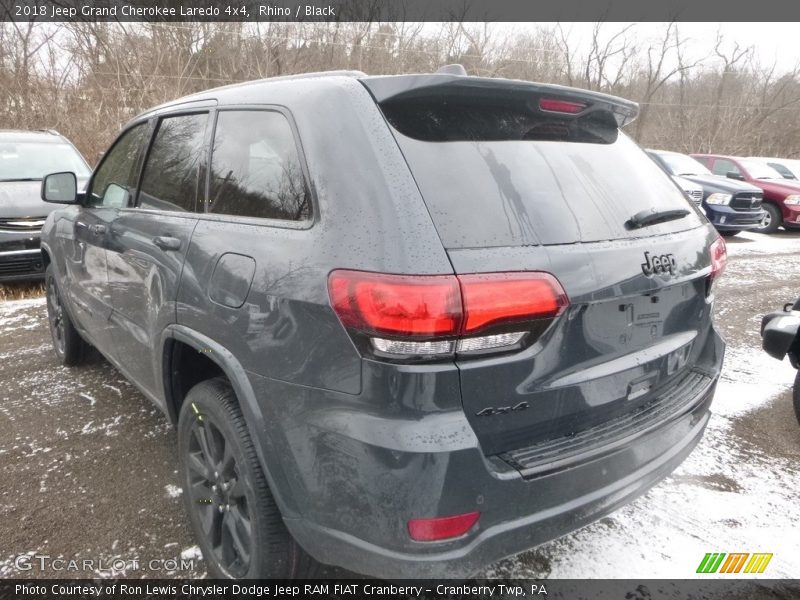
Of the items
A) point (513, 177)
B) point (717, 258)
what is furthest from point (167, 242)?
point (717, 258)

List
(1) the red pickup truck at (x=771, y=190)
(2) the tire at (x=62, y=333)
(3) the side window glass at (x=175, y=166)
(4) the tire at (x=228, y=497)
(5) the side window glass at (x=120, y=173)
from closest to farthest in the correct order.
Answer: (4) the tire at (x=228, y=497) < (3) the side window glass at (x=175, y=166) < (5) the side window glass at (x=120, y=173) < (2) the tire at (x=62, y=333) < (1) the red pickup truck at (x=771, y=190)

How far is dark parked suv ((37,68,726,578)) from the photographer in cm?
143

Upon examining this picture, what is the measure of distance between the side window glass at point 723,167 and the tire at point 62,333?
14.1m

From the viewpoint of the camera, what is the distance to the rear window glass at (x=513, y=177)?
5.11 feet

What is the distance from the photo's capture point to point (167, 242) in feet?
7.18

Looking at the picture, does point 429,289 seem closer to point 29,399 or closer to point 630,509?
point 630,509

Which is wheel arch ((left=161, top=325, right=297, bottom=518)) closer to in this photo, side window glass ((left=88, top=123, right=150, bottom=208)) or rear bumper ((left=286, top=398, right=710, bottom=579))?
rear bumper ((left=286, top=398, right=710, bottom=579))

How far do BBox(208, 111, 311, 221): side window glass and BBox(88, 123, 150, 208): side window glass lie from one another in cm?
92

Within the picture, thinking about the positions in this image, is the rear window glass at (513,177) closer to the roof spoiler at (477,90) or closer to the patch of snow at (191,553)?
the roof spoiler at (477,90)

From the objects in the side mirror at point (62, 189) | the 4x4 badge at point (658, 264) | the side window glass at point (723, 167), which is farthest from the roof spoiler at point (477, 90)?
the side window glass at point (723, 167)

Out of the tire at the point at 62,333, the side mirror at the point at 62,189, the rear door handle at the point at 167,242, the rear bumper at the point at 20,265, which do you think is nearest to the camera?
the rear door handle at the point at 167,242

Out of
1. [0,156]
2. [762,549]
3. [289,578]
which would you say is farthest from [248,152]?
[0,156]

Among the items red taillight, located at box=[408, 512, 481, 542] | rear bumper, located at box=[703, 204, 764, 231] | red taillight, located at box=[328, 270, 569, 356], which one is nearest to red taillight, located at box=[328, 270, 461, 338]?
red taillight, located at box=[328, 270, 569, 356]

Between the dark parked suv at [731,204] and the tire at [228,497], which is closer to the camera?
the tire at [228,497]
